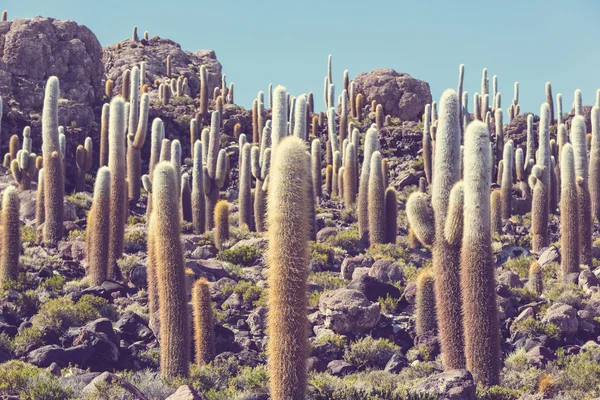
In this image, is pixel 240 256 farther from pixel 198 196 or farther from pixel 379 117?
pixel 379 117

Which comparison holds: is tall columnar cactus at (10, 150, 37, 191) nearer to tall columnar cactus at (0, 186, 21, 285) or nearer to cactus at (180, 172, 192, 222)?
cactus at (180, 172, 192, 222)

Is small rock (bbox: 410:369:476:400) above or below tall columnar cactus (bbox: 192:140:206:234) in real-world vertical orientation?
below

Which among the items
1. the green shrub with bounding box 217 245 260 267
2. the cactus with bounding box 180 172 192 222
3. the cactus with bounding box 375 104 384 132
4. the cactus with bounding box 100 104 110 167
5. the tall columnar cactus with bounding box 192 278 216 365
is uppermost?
the cactus with bounding box 375 104 384 132

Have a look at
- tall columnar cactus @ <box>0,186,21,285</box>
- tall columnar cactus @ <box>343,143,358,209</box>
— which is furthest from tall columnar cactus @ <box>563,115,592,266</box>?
tall columnar cactus @ <box>0,186,21,285</box>

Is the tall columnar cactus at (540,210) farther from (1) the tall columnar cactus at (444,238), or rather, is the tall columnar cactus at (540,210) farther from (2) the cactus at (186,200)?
(1) the tall columnar cactus at (444,238)

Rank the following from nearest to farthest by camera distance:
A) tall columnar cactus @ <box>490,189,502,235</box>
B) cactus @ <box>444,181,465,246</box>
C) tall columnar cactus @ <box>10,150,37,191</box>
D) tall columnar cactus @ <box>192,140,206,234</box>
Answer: cactus @ <box>444,181,465,246</box>, tall columnar cactus @ <box>490,189,502,235</box>, tall columnar cactus @ <box>192,140,206,234</box>, tall columnar cactus @ <box>10,150,37,191</box>

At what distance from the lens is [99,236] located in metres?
16.0

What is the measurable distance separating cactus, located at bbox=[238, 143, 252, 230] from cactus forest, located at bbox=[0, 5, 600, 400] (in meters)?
0.05

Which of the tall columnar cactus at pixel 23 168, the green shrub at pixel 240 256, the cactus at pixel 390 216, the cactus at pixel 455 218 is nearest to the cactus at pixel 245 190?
the green shrub at pixel 240 256

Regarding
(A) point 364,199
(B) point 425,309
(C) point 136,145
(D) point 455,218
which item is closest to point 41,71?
(C) point 136,145

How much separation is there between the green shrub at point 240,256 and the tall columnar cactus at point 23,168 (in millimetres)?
8823

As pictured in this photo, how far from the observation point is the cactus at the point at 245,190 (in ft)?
75.9

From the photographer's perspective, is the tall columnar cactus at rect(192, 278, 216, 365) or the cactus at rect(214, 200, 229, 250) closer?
the tall columnar cactus at rect(192, 278, 216, 365)

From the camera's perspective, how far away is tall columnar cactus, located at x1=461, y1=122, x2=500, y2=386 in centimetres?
1065
